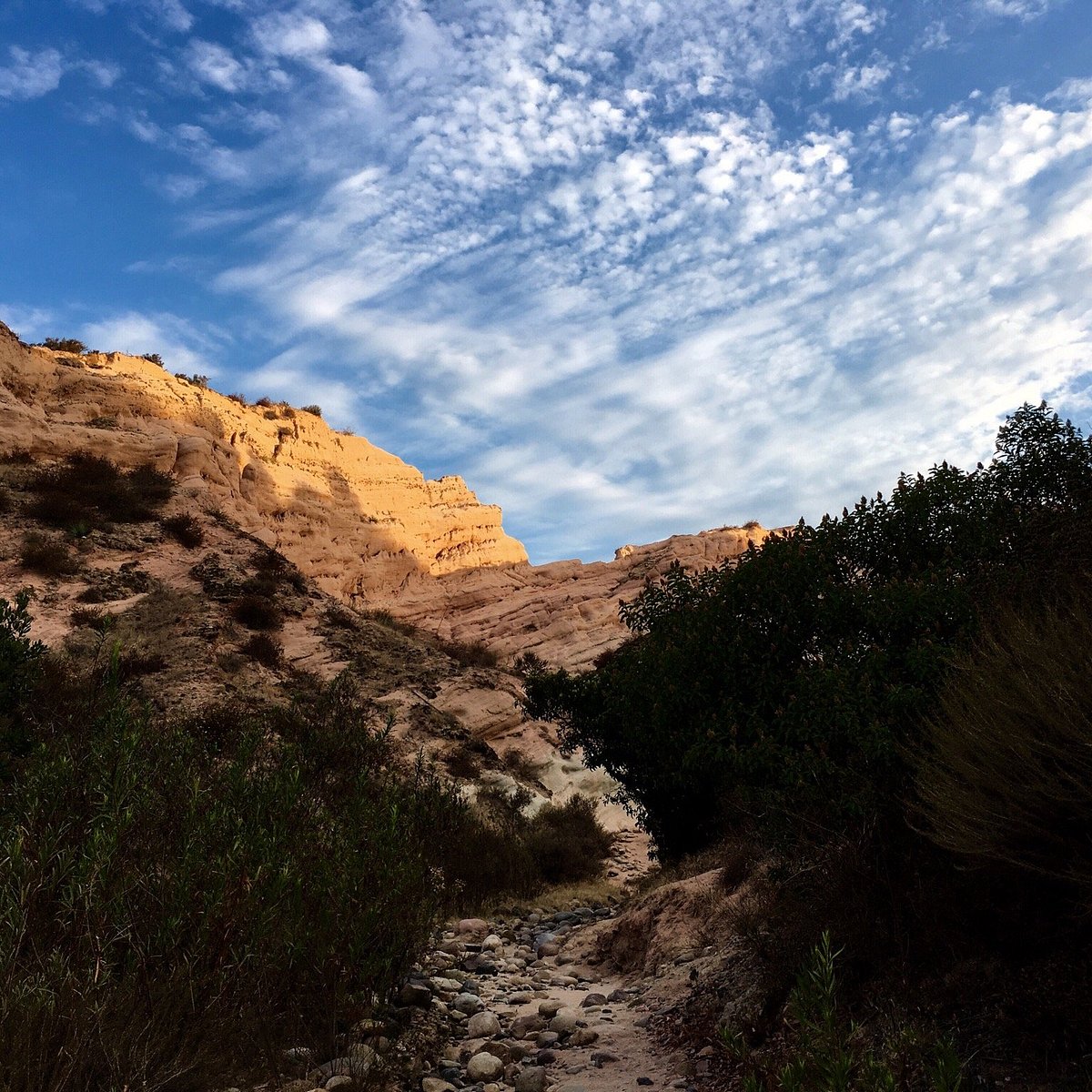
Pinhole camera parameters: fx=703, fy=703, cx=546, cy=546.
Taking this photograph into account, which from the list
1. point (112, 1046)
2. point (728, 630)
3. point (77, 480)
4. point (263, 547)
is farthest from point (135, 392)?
point (112, 1046)

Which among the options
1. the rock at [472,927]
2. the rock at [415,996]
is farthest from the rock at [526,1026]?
the rock at [472,927]

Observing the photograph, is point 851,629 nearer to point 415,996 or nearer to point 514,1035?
point 514,1035

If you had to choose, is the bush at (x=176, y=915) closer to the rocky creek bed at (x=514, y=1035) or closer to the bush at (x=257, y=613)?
the rocky creek bed at (x=514, y=1035)

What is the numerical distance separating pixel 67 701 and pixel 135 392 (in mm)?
23008

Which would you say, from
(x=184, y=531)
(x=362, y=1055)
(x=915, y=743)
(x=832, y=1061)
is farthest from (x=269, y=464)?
(x=832, y=1061)

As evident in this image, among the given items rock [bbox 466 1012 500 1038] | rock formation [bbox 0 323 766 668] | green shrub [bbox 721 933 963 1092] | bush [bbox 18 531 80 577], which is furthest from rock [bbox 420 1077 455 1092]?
rock formation [bbox 0 323 766 668]

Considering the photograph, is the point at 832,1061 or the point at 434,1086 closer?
the point at 832,1061

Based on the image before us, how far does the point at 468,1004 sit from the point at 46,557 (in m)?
17.9

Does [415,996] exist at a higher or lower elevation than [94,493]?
lower

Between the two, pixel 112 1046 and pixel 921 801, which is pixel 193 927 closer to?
pixel 112 1046

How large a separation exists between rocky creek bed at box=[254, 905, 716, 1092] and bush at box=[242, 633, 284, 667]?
37.5 feet

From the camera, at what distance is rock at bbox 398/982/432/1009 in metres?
6.27

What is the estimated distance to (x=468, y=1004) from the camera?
267 inches

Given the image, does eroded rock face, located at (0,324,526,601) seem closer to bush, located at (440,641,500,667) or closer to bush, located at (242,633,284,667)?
bush, located at (440,641,500,667)
